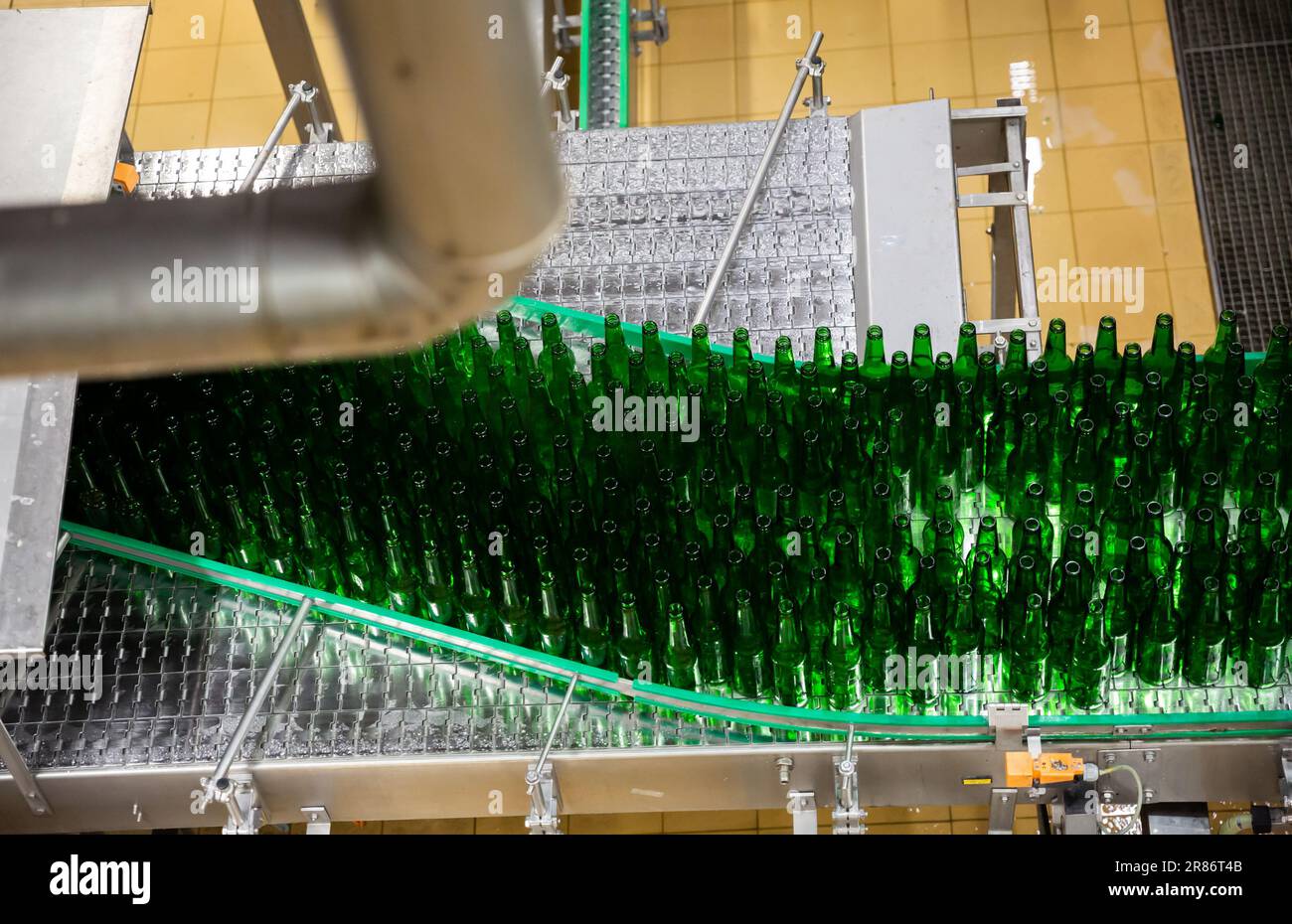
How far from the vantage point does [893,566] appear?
9.53 feet

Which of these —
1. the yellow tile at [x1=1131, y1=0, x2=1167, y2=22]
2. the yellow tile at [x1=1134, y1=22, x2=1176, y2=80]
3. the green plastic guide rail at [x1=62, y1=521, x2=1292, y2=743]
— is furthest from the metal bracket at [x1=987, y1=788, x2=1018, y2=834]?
the yellow tile at [x1=1131, y1=0, x2=1167, y2=22]

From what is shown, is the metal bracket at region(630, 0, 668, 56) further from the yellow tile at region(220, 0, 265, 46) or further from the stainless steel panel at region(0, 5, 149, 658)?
the stainless steel panel at region(0, 5, 149, 658)

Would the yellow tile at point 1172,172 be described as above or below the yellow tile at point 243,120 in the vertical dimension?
below

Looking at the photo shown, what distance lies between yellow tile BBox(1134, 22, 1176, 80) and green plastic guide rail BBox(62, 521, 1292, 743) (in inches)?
152

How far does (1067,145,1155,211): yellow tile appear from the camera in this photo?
5.61 metres

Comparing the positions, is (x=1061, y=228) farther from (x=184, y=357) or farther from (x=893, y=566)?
(x=184, y=357)

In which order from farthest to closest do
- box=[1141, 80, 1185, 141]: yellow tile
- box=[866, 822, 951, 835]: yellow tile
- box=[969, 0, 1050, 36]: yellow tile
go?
box=[969, 0, 1050, 36]: yellow tile, box=[1141, 80, 1185, 141]: yellow tile, box=[866, 822, 951, 835]: yellow tile

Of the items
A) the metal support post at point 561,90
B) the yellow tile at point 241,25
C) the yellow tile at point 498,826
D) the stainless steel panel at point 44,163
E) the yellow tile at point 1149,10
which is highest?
the yellow tile at point 241,25

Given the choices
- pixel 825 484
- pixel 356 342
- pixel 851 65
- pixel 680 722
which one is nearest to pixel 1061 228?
pixel 851 65

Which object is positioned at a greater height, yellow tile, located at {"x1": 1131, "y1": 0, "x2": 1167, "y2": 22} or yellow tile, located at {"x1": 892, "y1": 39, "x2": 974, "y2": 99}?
yellow tile, located at {"x1": 1131, "y1": 0, "x2": 1167, "y2": 22}

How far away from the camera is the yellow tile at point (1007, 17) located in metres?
6.13

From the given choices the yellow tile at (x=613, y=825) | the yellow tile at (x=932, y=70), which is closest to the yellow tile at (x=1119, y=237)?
the yellow tile at (x=932, y=70)

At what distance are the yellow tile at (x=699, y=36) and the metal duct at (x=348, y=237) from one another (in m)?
5.26

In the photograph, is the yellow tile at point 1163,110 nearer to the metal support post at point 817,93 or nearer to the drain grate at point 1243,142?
the drain grate at point 1243,142
